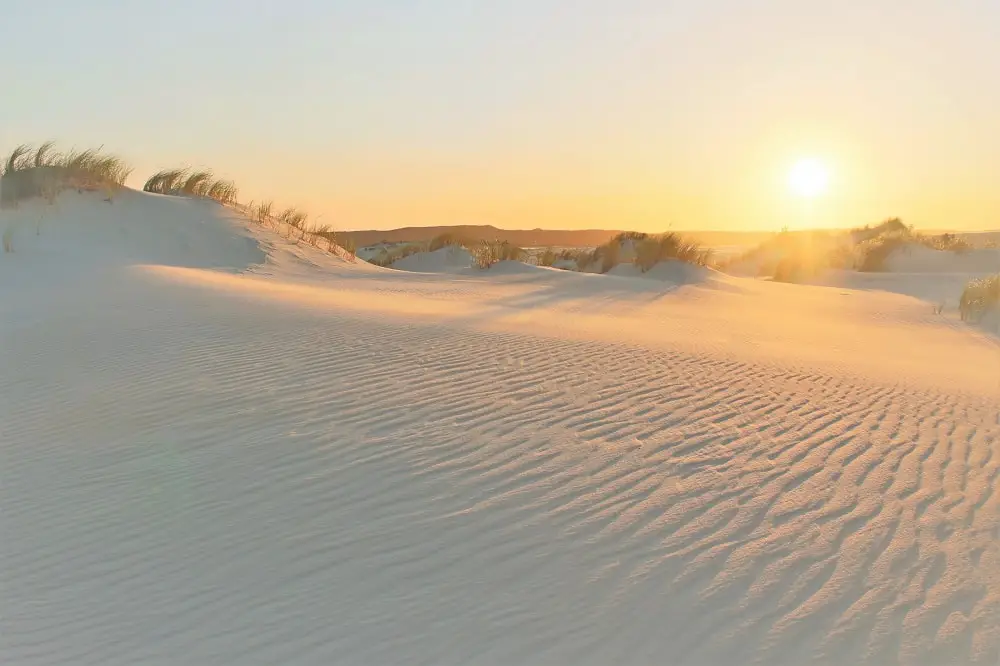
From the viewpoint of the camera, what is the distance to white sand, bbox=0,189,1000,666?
8.37ft

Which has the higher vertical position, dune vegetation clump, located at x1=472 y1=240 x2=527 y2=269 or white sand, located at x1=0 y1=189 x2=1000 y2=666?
dune vegetation clump, located at x1=472 y1=240 x2=527 y2=269

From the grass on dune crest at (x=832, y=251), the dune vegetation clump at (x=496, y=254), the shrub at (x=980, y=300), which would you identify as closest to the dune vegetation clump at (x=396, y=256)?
the dune vegetation clump at (x=496, y=254)

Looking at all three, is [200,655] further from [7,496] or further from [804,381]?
[804,381]

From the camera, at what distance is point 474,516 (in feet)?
10.7

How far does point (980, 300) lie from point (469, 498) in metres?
11.9

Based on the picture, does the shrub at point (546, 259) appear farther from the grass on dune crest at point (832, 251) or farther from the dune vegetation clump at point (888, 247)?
the dune vegetation clump at point (888, 247)

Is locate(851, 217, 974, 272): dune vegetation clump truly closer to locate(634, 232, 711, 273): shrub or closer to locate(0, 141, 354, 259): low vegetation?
locate(634, 232, 711, 273): shrub

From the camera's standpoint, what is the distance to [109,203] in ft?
42.1

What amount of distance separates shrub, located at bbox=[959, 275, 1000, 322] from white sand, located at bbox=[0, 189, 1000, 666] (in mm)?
6107

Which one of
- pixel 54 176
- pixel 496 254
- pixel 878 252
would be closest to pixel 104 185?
pixel 54 176

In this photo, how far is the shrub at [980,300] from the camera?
39.8 feet

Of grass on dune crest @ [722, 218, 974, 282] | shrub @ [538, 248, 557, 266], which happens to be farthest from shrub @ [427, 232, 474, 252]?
grass on dune crest @ [722, 218, 974, 282]

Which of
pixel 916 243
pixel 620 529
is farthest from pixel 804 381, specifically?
pixel 916 243

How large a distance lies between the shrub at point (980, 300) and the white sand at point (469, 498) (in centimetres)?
611
